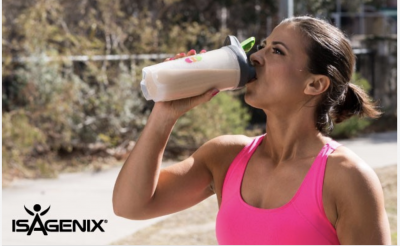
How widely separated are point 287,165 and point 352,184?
301 millimetres

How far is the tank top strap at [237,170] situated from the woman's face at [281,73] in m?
0.25

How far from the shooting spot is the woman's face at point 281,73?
239 cm

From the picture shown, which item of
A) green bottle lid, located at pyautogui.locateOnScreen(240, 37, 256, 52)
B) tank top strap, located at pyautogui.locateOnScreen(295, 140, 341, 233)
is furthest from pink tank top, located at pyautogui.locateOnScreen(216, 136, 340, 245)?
green bottle lid, located at pyautogui.locateOnScreen(240, 37, 256, 52)

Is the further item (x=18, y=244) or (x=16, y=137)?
(x=16, y=137)

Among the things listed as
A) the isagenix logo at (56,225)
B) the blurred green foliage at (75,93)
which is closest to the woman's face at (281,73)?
the isagenix logo at (56,225)

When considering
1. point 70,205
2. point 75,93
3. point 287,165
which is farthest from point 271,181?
point 75,93

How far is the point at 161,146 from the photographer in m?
2.52

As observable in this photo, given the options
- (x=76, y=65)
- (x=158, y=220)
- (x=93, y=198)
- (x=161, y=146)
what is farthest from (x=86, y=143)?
(x=161, y=146)

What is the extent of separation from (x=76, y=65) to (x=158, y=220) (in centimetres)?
375

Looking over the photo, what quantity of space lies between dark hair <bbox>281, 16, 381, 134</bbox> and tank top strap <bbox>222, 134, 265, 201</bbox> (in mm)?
274

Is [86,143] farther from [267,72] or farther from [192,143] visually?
[267,72]

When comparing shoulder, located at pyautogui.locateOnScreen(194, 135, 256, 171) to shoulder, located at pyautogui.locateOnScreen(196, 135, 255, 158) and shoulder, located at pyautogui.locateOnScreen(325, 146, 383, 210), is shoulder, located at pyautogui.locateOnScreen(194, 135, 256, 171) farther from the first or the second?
shoulder, located at pyautogui.locateOnScreen(325, 146, 383, 210)

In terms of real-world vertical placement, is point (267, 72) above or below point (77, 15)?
above

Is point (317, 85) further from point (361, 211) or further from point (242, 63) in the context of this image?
point (361, 211)
